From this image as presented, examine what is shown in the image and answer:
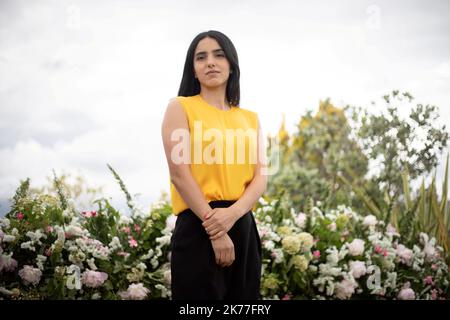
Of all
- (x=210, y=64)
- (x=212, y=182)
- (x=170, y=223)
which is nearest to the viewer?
(x=212, y=182)

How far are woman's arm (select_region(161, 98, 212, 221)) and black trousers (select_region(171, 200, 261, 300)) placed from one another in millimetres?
79

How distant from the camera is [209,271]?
6.34 feet

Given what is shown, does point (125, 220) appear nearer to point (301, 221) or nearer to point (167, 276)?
point (167, 276)

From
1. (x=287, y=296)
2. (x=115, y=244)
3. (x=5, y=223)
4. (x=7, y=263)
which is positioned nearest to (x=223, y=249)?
(x=115, y=244)

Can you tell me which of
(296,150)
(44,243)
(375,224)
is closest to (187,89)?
(44,243)

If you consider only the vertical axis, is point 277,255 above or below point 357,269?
above

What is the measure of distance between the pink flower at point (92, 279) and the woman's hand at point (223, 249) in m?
1.22

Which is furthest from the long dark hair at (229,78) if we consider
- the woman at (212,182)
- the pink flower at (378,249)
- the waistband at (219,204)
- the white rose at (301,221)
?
the pink flower at (378,249)

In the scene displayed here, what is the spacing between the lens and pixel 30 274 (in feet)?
9.23

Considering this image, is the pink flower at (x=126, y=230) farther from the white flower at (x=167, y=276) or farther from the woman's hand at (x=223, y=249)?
the woman's hand at (x=223, y=249)

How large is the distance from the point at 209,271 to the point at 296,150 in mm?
6203

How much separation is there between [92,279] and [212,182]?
126cm

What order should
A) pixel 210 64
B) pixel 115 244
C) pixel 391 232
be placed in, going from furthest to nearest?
pixel 391 232, pixel 115 244, pixel 210 64
